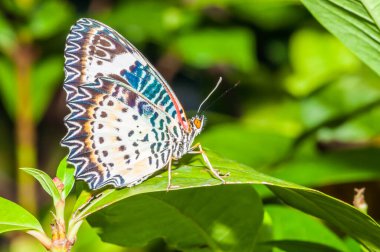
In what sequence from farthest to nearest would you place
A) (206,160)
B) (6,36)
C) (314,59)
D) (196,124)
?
(314,59)
(6,36)
(196,124)
(206,160)

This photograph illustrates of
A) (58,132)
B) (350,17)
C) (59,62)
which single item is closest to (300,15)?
(59,62)

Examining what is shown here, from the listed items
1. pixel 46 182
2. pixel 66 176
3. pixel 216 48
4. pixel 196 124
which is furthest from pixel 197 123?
pixel 216 48

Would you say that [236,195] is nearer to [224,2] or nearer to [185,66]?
[224,2]

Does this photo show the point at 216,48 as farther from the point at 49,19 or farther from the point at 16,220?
the point at 16,220

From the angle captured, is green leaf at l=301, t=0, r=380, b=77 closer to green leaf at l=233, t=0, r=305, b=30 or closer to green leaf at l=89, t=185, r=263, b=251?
green leaf at l=89, t=185, r=263, b=251

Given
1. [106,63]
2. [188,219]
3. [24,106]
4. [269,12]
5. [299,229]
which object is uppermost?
[106,63]

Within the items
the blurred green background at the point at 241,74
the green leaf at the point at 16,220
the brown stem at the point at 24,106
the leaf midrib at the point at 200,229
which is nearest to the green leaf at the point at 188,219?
the leaf midrib at the point at 200,229
